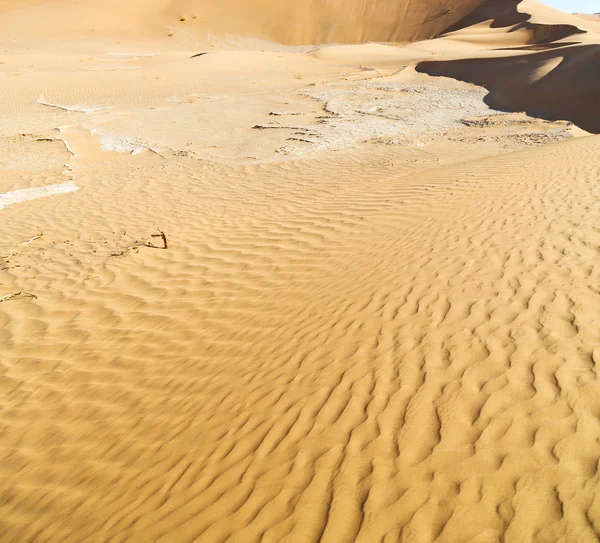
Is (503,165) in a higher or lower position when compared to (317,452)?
higher

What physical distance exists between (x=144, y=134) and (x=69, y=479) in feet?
41.8

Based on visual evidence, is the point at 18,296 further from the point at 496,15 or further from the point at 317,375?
the point at 496,15

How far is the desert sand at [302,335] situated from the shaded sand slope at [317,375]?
2cm

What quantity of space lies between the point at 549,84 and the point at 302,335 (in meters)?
16.4

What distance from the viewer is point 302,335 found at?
4598 millimetres

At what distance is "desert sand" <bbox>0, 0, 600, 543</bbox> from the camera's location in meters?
2.71

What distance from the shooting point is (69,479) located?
3.55 metres

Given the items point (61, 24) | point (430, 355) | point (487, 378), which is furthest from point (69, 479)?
point (61, 24)

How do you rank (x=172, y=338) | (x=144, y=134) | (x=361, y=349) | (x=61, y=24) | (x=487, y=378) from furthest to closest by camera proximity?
1. (x=61, y=24)
2. (x=144, y=134)
3. (x=172, y=338)
4. (x=361, y=349)
5. (x=487, y=378)

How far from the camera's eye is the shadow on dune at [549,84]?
49.8 feet

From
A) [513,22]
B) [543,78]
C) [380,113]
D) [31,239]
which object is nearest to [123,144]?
[31,239]

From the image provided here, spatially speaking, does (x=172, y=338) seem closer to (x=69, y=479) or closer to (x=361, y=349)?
(x=69, y=479)

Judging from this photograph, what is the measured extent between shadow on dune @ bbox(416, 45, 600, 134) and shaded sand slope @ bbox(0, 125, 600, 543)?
8.57 meters

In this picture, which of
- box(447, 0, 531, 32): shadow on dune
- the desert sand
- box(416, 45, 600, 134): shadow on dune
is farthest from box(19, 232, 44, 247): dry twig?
box(447, 0, 531, 32): shadow on dune
